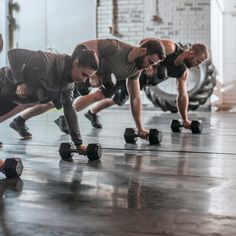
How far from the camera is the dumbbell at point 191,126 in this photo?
12.4ft

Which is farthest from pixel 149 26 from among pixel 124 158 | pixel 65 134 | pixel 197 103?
pixel 124 158

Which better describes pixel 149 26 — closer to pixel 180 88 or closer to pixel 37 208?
pixel 180 88

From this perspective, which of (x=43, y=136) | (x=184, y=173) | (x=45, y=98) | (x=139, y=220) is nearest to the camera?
(x=139, y=220)

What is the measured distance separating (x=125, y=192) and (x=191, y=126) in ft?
7.16

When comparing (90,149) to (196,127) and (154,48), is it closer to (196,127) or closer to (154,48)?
(154,48)

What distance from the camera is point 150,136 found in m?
3.10

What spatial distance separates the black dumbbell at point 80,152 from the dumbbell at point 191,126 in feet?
4.93

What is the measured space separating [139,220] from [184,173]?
0.79m

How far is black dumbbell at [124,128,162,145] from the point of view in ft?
10.2

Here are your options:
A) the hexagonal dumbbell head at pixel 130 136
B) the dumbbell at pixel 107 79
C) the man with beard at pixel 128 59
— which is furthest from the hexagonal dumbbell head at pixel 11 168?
the hexagonal dumbbell head at pixel 130 136

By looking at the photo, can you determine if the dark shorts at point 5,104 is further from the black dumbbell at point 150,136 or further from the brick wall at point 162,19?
the brick wall at point 162,19

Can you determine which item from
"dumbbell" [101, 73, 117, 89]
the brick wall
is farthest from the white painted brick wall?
"dumbbell" [101, 73, 117, 89]

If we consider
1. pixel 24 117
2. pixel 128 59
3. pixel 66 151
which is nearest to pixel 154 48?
pixel 128 59

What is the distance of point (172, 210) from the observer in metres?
1.46
